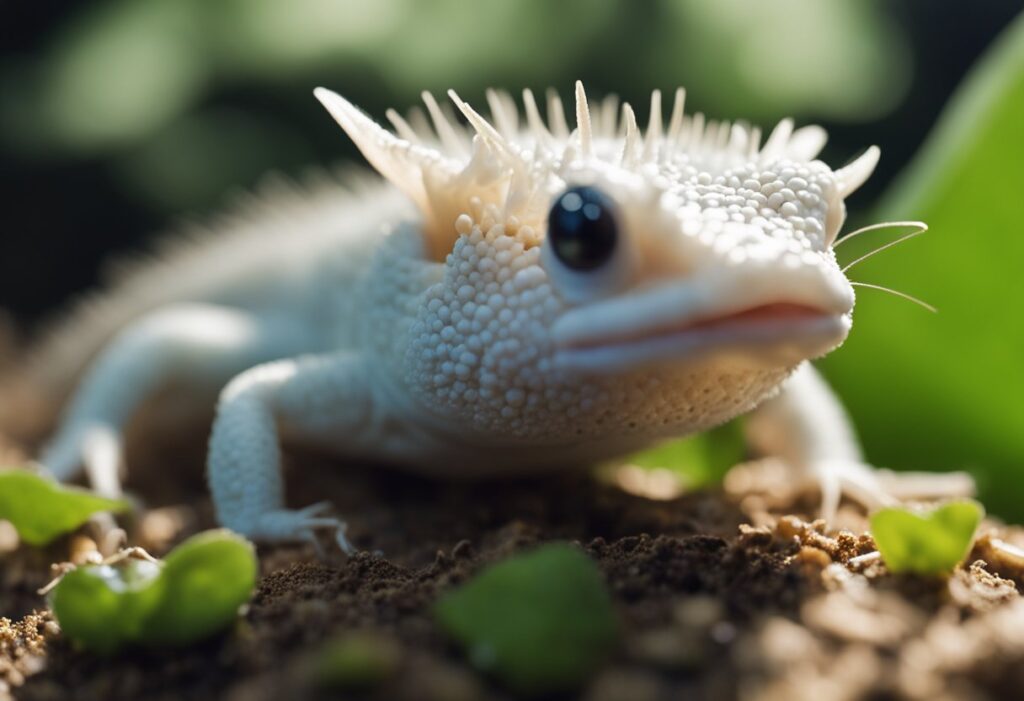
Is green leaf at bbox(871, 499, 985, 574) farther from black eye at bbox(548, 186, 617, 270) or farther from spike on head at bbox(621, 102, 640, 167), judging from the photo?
spike on head at bbox(621, 102, 640, 167)

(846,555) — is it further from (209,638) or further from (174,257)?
(174,257)

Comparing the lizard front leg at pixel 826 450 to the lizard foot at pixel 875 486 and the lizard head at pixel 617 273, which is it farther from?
the lizard head at pixel 617 273

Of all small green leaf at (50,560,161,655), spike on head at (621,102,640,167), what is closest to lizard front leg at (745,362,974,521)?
spike on head at (621,102,640,167)

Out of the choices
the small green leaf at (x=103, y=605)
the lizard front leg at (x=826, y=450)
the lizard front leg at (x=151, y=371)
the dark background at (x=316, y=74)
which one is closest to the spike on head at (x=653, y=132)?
the lizard front leg at (x=826, y=450)

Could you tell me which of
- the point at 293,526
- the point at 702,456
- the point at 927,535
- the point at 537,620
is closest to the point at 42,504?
the point at 293,526

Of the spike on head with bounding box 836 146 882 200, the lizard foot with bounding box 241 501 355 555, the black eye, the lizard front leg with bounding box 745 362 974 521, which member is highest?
the black eye

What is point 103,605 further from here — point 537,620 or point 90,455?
point 90,455
